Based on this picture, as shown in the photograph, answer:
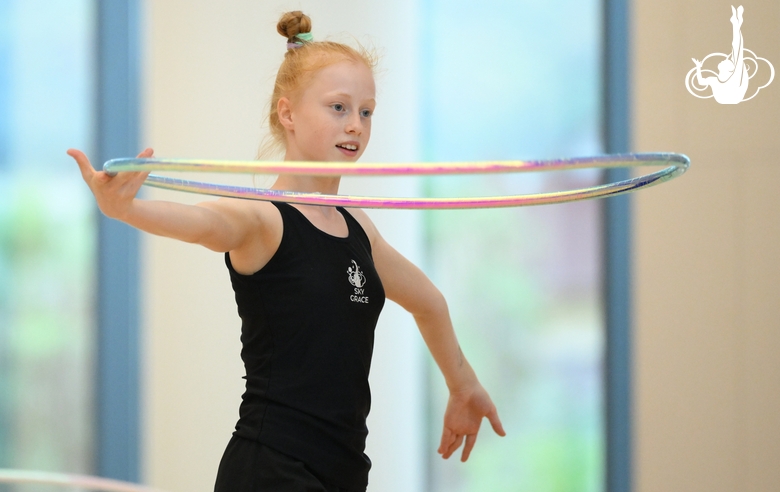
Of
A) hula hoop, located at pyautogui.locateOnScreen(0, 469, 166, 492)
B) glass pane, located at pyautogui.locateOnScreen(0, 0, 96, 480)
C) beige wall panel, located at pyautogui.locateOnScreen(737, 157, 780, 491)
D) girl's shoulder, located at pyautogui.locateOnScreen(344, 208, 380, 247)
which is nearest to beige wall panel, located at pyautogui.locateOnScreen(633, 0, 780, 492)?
beige wall panel, located at pyautogui.locateOnScreen(737, 157, 780, 491)

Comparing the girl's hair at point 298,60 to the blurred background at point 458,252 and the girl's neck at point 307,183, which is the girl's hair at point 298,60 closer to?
the girl's neck at point 307,183

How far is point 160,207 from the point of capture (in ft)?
3.33

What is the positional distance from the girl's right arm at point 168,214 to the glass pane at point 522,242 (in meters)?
1.41

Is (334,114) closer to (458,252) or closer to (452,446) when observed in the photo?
(452,446)

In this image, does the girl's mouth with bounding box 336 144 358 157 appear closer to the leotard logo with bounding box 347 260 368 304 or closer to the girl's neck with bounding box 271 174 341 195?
the girl's neck with bounding box 271 174 341 195

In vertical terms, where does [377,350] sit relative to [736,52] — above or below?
below

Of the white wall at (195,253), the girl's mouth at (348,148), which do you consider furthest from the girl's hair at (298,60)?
the white wall at (195,253)

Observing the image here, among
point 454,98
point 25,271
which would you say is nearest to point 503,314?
point 454,98

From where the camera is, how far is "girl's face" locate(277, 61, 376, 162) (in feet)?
4.24

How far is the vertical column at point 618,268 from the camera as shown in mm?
2232

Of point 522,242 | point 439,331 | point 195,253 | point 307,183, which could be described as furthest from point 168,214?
point 522,242

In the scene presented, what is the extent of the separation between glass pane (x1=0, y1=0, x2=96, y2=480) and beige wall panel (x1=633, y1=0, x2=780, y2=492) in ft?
4.85

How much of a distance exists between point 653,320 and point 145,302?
1352mm

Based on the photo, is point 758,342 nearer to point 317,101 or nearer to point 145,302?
point 317,101
